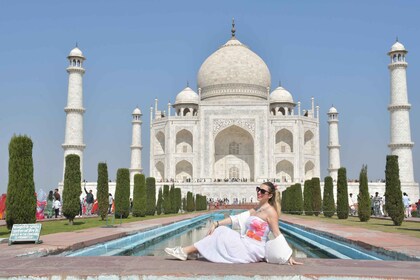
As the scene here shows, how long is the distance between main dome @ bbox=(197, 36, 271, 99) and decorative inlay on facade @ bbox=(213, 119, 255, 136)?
3.07 meters

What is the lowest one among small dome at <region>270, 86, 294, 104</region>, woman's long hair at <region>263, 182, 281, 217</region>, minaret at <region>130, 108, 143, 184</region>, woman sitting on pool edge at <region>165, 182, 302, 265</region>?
woman sitting on pool edge at <region>165, 182, 302, 265</region>

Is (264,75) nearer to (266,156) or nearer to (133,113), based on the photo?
(266,156)

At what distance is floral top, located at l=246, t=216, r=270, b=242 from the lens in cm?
333

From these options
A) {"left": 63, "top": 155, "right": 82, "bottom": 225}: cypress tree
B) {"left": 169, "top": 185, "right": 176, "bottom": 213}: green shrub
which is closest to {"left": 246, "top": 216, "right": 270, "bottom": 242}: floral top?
{"left": 63, "top": 155, "right": 82, "bottom": 225}: cypress tree

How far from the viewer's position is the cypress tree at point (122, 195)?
484 inches

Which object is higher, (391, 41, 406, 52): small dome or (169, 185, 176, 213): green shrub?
(391, 41, 406, 52): small dome

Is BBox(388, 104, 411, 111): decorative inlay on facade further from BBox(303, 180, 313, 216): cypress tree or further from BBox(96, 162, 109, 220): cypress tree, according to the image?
BBox(96, 162, 109, 220): cypress tree

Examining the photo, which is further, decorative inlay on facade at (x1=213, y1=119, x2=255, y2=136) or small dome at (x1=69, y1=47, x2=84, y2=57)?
decorative inlay on facade at (x1=213, y1=119, x2=255, y2=136)

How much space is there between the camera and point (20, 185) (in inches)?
287

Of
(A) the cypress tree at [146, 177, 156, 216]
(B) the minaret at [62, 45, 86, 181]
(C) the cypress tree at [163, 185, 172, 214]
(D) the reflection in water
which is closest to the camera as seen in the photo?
(D) the reflection in water

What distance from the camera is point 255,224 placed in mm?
3340

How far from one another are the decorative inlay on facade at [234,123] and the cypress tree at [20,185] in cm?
2207

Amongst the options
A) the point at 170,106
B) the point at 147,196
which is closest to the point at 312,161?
the point at 170,106

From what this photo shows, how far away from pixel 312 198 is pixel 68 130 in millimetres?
13632
